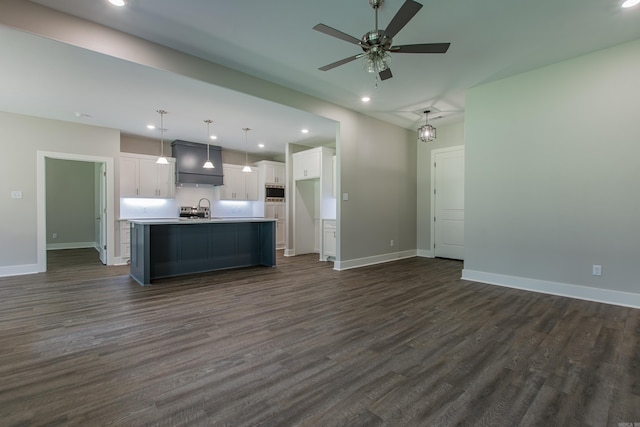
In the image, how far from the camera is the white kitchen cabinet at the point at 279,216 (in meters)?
7.93

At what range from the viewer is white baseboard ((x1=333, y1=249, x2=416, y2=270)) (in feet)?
17.9

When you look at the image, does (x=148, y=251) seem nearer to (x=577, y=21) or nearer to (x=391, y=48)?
(x=391, y=48)

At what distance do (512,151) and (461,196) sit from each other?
2.22m

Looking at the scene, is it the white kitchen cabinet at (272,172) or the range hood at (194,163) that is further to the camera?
the white kitchen cabinet at (272,172)

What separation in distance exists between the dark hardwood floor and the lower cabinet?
2338 mm

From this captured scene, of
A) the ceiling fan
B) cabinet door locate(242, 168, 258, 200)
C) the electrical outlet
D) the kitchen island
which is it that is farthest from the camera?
cabinet door locate(242, 168, 258, 200)

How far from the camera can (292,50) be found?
11.5 feet

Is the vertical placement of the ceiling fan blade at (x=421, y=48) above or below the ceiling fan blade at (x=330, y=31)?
below

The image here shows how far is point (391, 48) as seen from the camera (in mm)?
2586

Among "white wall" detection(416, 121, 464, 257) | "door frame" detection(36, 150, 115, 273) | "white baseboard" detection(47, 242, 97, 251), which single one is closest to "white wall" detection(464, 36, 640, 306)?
"white wall" detection(416, 121, 464, 257)

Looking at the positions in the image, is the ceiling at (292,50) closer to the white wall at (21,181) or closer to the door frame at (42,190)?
the white wall at (21,181)

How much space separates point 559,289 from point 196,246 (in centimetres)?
555

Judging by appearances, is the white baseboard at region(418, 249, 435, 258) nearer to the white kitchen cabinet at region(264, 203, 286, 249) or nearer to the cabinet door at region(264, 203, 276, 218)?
the white kitchen cabinet at region(264, 203, 286, 249)

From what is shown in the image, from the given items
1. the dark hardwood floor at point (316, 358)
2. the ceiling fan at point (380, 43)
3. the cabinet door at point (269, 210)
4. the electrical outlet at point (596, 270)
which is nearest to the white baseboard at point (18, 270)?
the dark hardwood floor at point (316, 358)
